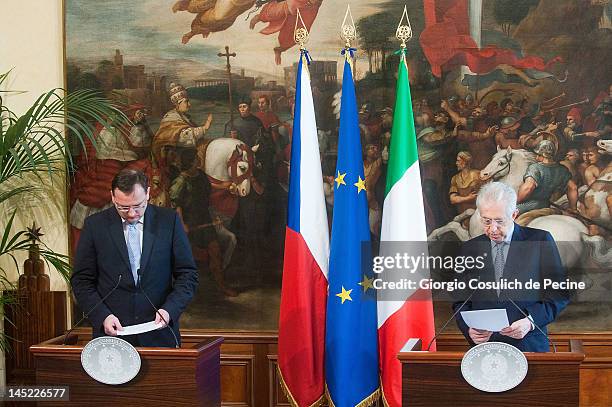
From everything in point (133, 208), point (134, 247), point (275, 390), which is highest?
point (133, 208)

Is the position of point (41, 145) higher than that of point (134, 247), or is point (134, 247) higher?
point (41, 145)

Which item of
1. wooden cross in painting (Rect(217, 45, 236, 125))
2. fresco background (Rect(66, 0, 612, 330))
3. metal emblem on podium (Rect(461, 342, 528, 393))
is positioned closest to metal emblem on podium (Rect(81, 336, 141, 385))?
metal emblem on podium (Rect(461, 342, 528, 393))

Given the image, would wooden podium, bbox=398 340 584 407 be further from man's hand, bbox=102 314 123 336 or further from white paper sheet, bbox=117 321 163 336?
man's hand, bbox=102 314 123 336

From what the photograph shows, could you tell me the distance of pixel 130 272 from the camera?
15.2 feet

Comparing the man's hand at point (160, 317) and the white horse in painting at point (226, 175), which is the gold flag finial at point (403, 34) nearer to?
the white horse in painting at point (226, 175)

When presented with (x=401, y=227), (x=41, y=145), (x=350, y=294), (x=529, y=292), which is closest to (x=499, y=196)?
(x=529, y=292)

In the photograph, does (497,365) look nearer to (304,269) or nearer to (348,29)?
(304,269)

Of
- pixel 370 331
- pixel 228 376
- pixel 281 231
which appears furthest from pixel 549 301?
pixel 228 376

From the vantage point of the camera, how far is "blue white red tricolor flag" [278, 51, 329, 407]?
561cm

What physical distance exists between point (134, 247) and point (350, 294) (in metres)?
1.66

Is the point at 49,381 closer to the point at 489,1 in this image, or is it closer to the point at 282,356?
the point at 282,356

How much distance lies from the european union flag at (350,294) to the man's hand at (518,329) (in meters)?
1.58

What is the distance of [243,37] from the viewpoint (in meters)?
6.19

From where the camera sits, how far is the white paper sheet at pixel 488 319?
4059 mm
